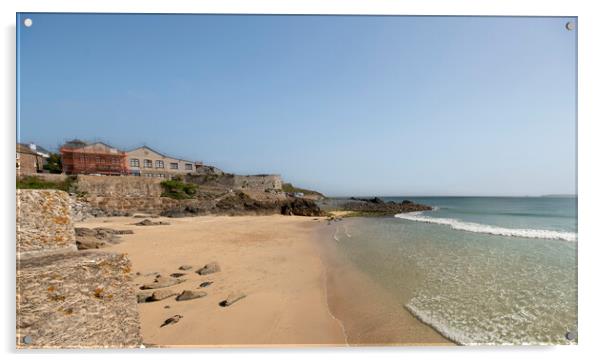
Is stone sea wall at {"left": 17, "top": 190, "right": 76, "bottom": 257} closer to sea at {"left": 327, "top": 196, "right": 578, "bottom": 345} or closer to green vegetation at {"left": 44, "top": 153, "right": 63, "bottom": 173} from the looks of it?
sea at {"left": 327, "top": 196, "right": 578, "bottom": 345}

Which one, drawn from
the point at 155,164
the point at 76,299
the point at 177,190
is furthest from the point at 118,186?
the point at 76,299

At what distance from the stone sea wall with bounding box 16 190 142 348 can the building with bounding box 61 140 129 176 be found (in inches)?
505

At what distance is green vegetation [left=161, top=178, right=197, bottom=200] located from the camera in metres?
14.2

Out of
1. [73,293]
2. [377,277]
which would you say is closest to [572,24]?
[377,277]

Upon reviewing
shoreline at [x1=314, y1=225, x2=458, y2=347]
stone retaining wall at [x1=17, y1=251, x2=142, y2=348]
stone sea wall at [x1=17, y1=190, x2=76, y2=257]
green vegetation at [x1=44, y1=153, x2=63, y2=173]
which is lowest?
shoreline at [x1=314, y1=225, x2=458, y2=347]

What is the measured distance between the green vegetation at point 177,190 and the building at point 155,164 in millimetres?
2620

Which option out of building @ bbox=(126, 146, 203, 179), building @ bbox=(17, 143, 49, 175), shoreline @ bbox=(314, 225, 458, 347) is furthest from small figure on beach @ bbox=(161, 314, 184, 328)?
building @ bbox=(126, 146, 203, 179)

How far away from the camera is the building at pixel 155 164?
1608cm

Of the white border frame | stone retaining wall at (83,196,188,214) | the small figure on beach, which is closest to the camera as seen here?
the white border frame

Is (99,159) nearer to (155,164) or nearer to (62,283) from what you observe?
(155,164)

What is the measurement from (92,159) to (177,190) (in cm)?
430

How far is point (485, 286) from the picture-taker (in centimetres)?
363
